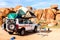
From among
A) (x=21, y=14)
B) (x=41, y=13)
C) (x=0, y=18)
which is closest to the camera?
(x=21, y=14)

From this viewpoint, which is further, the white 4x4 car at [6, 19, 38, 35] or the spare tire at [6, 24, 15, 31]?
the spare tire at [6, 24, 15, 31]

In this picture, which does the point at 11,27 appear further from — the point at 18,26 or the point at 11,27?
the point at 18,26

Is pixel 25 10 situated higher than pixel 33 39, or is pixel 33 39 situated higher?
pixel 25 10

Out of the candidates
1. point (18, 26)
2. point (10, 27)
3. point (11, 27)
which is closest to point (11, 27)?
point (11, 27)

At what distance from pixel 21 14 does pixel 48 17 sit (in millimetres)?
28315

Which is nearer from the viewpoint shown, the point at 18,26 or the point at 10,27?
the point at 18,26

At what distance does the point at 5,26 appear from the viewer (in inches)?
837

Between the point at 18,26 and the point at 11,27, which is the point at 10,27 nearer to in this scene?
the point at 11,27

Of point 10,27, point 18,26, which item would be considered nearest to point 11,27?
point 10,27

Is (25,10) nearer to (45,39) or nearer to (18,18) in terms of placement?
(18,18)

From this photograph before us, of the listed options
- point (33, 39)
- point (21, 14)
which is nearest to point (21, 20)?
point (21, 14)

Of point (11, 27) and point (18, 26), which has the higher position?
point (18, 26)

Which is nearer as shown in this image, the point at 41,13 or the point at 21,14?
the point at 21,14

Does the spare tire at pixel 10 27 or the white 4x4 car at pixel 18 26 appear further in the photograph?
the spare tire at pixel 10 27
